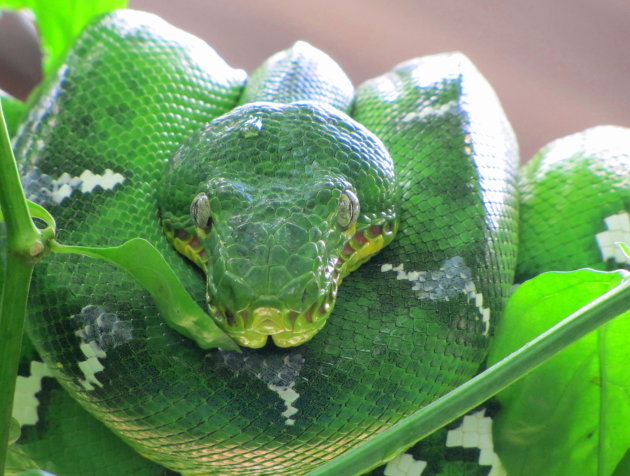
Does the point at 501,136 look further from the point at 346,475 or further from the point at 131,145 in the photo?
the point at 346,475

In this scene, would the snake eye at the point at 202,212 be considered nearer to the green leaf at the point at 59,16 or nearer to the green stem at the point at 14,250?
the green stem at the point at 14,250

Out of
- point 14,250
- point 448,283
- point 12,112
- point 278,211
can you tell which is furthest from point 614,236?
point 12,112

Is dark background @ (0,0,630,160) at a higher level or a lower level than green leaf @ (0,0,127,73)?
lower

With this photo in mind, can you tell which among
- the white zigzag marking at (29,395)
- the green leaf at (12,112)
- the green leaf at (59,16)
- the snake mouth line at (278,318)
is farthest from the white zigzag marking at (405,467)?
the green leaf at (59,16)

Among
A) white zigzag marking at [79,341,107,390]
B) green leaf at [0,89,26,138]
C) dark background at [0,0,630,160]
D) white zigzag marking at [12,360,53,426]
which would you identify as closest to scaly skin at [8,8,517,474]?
white zigzag marking at [79,341,107,390]

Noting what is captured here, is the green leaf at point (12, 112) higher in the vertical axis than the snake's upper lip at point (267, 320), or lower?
lower

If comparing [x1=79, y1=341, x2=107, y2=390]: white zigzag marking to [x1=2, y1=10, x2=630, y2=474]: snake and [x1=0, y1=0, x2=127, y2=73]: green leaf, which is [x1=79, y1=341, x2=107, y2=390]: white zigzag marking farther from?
[x1=0, y1=0, x2=127, y2=73]: green leaf

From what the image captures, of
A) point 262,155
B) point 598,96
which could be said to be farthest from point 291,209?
point 598,96
